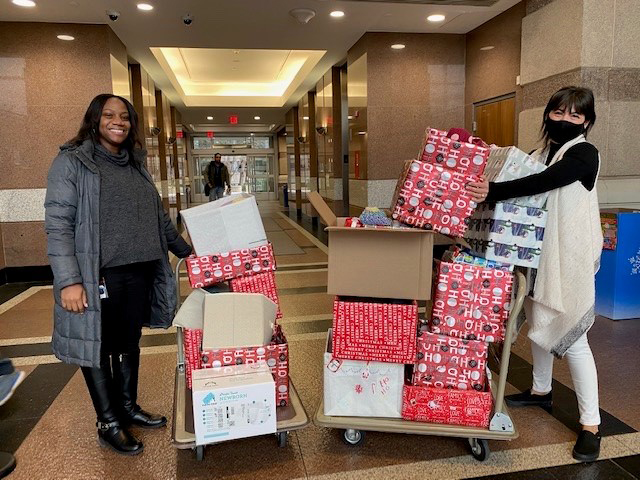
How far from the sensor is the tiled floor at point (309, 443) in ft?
6.53

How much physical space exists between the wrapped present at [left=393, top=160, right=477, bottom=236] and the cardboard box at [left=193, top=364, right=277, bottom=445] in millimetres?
903

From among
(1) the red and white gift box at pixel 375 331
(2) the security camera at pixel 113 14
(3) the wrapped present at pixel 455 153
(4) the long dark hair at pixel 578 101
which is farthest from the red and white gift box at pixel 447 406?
(2) the security camera at pixel 113 14

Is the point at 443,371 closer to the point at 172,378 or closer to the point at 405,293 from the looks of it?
the point at 405,293

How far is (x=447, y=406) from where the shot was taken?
2.00m

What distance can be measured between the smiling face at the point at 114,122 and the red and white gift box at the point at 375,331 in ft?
3.86

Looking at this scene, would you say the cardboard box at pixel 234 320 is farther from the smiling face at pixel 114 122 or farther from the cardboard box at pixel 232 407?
the smiling face at pixel 114 122

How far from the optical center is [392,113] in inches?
257

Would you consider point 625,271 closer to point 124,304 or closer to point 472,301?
point 472,301

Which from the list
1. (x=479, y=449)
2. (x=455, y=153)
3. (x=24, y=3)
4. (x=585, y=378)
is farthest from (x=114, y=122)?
(x=24, y=3)

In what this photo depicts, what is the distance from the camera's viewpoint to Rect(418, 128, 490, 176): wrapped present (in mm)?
1895

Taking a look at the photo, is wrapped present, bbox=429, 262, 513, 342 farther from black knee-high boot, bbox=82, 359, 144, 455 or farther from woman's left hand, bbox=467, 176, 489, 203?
black knee-high boot, bbox=82, 359, 144, 455

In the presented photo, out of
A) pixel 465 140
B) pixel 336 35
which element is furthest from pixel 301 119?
pixel 465 140

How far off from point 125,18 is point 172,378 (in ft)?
14.7

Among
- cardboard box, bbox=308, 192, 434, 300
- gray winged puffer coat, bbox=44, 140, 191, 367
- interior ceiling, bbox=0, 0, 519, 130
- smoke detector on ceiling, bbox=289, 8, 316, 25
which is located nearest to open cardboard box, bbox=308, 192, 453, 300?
cardboard box, bbox=308, 192, 434, 300
